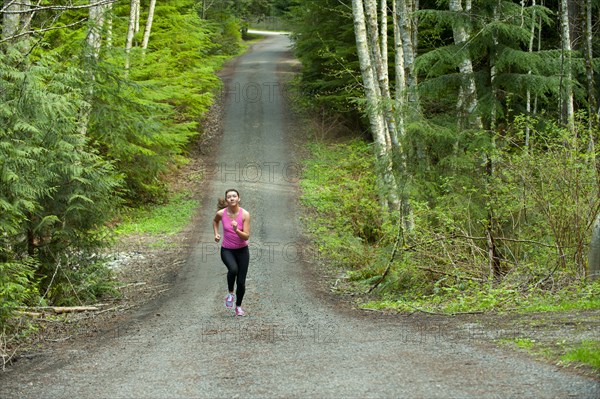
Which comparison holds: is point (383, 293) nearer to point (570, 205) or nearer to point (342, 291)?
point (342, 291)

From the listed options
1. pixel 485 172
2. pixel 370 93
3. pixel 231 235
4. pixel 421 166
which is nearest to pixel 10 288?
pixel 231 235

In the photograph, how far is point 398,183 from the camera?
13688 millimetres

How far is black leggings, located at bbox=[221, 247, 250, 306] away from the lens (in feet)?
35.4

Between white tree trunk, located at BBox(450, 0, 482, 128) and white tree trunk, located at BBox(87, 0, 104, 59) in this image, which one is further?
white tree trunk, located at BBox(87, 0, 104, 59)

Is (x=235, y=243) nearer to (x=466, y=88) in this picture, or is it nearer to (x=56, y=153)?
(x=56, y=153)

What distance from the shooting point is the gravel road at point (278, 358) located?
629cm

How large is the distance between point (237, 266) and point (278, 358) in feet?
10.9

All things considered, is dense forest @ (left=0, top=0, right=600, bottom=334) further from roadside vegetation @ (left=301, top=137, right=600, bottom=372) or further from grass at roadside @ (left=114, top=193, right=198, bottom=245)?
grass at roadside @ (left=114, top=193, right=198, bottom=245)

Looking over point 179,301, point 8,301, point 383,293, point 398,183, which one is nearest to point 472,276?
point 383,293

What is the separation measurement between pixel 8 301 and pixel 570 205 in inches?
305

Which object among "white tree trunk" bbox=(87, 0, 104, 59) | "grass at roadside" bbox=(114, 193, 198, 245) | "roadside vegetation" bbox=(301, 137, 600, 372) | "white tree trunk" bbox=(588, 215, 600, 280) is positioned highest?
"white tree trunk" bbox=(87, 0, 104, 59)

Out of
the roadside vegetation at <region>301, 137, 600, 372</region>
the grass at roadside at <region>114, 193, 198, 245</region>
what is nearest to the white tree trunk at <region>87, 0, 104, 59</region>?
the roadside vegetation at <region>301, 137, 600, 372</region>

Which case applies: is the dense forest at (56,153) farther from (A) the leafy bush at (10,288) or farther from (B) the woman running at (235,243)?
(B) the woman running at (235,243)

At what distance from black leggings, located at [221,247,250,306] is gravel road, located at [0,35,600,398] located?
429 millimetres
